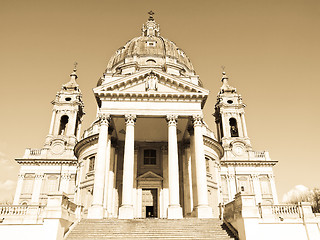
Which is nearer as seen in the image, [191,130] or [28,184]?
[191,130]

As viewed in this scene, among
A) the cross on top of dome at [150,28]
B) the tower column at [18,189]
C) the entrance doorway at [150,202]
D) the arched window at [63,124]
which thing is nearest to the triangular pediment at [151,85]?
the entrance doorway at [150,202]

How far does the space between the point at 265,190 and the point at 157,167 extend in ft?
70.4

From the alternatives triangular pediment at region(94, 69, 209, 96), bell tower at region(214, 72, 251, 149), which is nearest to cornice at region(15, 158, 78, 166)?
triangular pediment at region(94, 69, 209, 96)

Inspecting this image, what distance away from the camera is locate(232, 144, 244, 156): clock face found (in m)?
43.0

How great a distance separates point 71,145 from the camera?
139 ft

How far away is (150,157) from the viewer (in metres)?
28.2

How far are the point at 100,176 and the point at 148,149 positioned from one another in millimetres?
8997

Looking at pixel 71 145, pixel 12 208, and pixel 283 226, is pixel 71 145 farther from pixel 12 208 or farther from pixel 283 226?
pixel 283 226

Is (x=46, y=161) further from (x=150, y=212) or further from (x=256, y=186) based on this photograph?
(x=256, y=186)

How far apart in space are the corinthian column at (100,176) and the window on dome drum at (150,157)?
24.8ft

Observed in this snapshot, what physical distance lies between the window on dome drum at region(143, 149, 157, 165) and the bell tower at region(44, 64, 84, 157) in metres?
18.1

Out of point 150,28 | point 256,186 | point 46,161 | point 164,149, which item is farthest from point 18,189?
point 256,186

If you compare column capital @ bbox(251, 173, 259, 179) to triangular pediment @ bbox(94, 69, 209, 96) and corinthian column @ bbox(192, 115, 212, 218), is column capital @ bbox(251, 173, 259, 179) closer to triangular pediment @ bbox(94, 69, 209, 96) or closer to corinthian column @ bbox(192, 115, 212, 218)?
corinthian column @ bbox(192, 115, 212, 218)

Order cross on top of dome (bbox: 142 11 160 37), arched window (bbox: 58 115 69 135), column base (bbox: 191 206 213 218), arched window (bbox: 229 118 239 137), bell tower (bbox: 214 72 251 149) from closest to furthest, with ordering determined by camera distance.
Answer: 1. column base (bbox: 191 206 213 218)
2. bell tower (bbox: 214 72 251 149)
3. arched window (bbox: 58 115 69 135)
4. arched window (bbox: 229 118 239 137)
5. cross on top of dome (bbox: 142 11 160 37)
